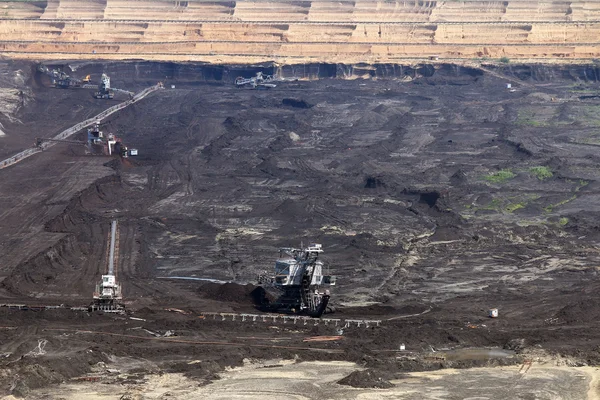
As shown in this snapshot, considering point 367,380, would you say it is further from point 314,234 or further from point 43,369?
point 314,234

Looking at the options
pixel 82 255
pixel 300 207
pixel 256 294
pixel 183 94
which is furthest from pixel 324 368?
pixel 183 94

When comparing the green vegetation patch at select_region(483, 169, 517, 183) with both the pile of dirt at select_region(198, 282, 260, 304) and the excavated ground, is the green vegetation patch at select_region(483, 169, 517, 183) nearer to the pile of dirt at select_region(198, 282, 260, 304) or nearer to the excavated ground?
the excavated ground

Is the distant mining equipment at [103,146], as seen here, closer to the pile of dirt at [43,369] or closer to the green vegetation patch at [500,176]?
the green vegetation patch at [500,176]

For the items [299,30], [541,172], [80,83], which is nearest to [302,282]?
[541,172]

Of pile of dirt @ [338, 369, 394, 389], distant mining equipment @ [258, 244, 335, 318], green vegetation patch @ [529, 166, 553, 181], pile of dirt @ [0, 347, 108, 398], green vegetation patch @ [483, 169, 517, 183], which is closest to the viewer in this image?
pile of dirt @ [0, 347, 108, 398]

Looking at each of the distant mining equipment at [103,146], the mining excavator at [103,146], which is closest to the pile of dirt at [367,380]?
the mining excavator at [103,146]

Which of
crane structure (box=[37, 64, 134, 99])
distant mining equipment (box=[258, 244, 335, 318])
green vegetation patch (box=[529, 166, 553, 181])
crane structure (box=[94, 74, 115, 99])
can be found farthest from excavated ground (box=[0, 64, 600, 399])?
crane structure (box=[37, 64, 134, 99])
